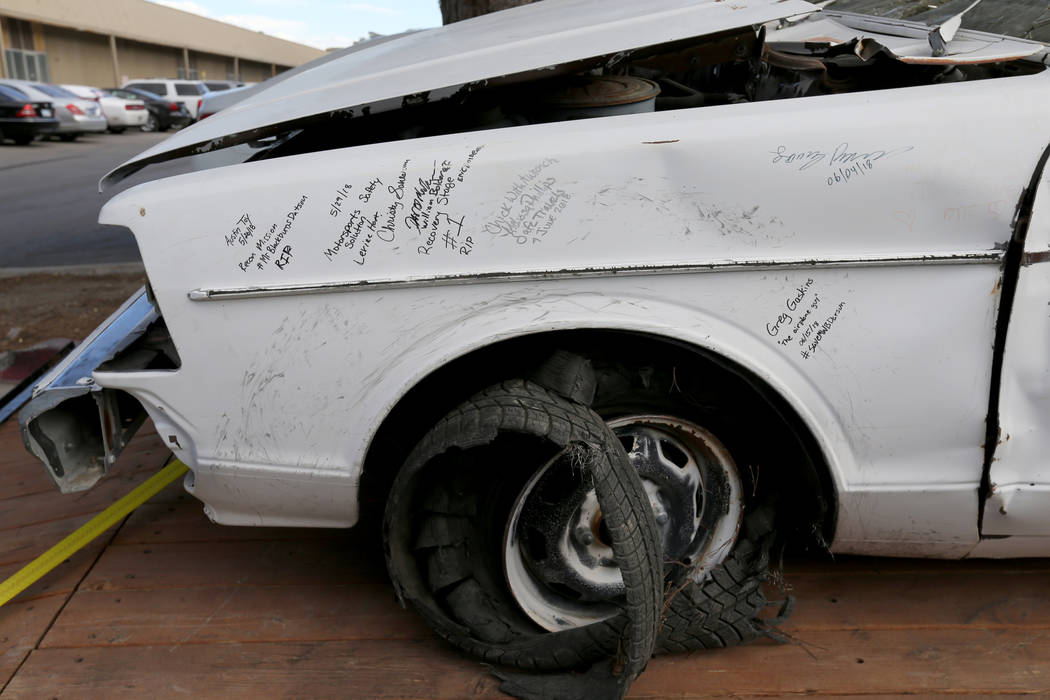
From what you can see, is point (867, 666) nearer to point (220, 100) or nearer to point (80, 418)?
point (80, 418)

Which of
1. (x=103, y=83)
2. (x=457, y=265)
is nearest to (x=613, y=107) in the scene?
(x=457, y=265)

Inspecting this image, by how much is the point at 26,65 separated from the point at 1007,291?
34627 mm

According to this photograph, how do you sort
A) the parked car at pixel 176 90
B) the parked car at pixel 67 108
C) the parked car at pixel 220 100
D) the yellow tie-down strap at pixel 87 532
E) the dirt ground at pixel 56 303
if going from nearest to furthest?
1. the yellow tie-down strap at pixel 87 532
2. the parked car at pixel 220 100
3. the dirt ground at pixel 56 303
4. the parked car at pixel 67 108
5. the parked car at pixel 176 90

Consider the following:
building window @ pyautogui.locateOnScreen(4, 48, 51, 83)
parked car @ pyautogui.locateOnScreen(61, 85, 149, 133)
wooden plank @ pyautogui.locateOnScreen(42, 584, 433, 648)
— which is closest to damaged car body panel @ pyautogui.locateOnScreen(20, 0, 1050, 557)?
wooden plank @ pyautogui.locateOnScreen(42, 584, 433, 648)

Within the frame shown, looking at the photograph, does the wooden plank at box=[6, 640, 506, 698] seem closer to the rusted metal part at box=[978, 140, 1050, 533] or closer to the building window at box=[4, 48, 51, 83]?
the rusted metal part at box=[978, 140, 1050, 533]

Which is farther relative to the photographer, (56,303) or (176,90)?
(176,90)

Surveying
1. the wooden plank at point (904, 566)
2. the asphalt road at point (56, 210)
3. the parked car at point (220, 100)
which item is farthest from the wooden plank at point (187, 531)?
A: the parked car at point (220, 100)

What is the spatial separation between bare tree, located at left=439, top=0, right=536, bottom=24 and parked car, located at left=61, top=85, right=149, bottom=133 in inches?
814

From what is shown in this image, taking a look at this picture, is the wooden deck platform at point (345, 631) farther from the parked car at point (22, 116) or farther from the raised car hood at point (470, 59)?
the parked car at point (22, 116)

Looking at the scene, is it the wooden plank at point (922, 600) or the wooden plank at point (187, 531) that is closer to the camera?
the wooden plank at point (922, 600)

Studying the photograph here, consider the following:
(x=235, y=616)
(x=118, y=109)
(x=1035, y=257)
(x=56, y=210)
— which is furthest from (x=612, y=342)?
(x=118, y=109)

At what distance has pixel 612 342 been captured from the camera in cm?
196

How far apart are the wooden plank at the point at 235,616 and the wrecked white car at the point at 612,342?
0.35 metres

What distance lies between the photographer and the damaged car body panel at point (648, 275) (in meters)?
1.74
